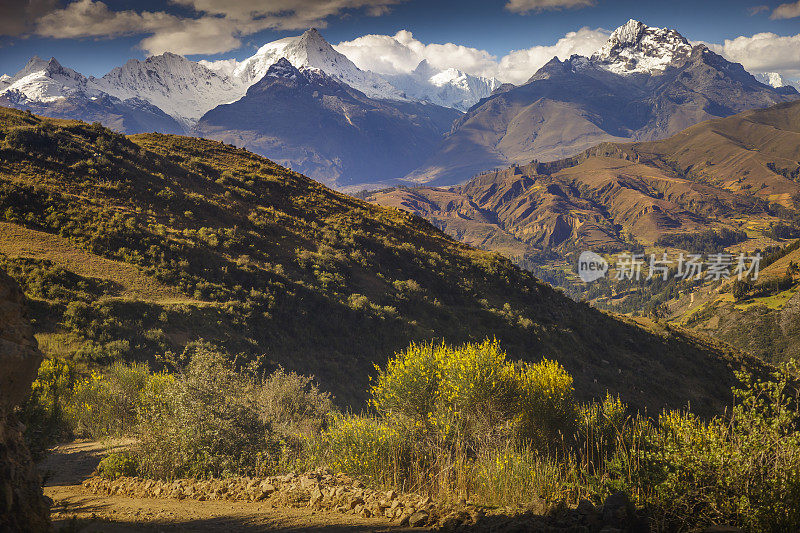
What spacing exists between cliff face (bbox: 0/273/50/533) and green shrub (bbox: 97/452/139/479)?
384cm

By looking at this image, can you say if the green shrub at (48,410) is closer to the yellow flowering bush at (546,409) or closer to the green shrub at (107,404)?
the green shrub at (107,404)

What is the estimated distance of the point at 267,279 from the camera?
1319 inches

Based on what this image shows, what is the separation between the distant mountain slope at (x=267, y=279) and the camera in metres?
25.3

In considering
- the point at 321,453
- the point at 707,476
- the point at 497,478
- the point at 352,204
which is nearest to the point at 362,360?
the point at 321,453

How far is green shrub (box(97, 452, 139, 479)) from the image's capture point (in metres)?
10.7

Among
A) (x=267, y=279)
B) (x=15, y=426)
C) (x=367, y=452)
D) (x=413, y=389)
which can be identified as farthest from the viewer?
(x=267, y=279)

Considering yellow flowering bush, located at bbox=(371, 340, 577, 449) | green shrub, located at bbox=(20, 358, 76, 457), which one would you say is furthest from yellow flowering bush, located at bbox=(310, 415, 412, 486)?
green shrub, located at bbox=(20, 358, 76, 457)

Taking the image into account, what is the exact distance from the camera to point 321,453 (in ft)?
36.3

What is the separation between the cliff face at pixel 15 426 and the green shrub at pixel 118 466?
3.84 metres

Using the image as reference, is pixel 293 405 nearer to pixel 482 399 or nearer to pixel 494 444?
pixel 482 399

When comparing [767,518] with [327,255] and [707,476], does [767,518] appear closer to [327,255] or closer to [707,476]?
[707,476]

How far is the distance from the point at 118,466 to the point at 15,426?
13.4 ft

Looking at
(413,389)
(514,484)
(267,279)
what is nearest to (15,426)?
(413,389)

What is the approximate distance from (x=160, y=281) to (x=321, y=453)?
869 inches
